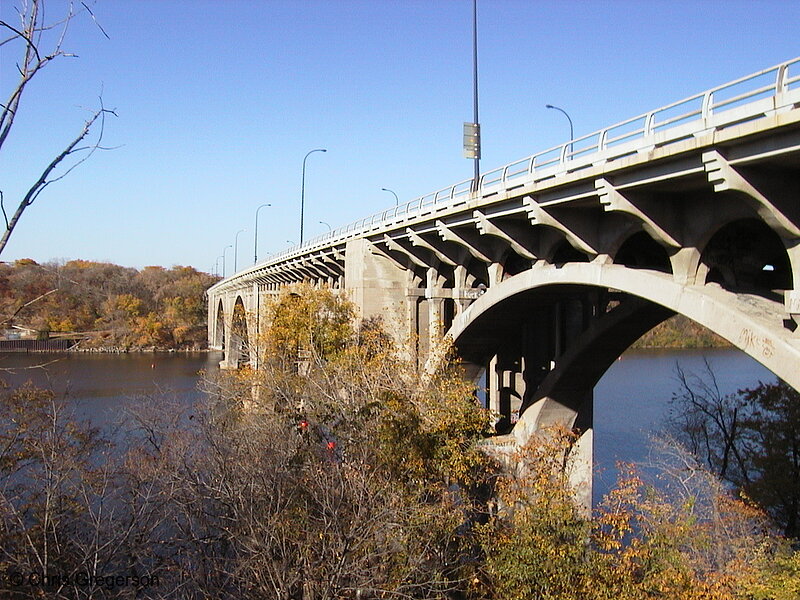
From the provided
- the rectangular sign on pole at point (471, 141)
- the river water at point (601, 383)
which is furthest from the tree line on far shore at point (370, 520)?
the rectangular sign on pole at point (471, 141)

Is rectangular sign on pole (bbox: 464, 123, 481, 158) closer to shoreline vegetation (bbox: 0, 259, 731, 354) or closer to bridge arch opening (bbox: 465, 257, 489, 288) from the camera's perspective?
bridge arch opening (bbox: 465, 257, 489, 288)

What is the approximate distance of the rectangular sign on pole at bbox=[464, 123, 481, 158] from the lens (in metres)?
19.1

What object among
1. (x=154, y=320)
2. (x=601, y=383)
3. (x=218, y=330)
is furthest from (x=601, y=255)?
(x=154, y=320)

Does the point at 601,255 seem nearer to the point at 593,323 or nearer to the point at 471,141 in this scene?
the point at 593,323

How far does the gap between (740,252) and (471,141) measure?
31.6ft

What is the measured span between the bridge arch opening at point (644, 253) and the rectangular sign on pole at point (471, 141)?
5479 mm

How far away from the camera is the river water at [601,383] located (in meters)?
29.9

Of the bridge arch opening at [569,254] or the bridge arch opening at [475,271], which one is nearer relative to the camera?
the bridge arch opening at [569,254]

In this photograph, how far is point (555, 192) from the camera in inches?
519

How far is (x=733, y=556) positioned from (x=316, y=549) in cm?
1176

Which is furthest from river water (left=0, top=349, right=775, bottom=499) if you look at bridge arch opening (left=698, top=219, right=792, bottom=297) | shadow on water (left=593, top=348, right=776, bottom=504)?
bridge arch opening (left=698, top=219, right=792, bottom=297)

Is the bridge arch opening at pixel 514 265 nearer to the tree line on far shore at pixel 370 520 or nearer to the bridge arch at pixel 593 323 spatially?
the bridge arch at pixel 593 323

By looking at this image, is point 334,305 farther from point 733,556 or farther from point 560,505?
point 733,556

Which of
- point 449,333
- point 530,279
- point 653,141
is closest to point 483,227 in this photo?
point 530,279
